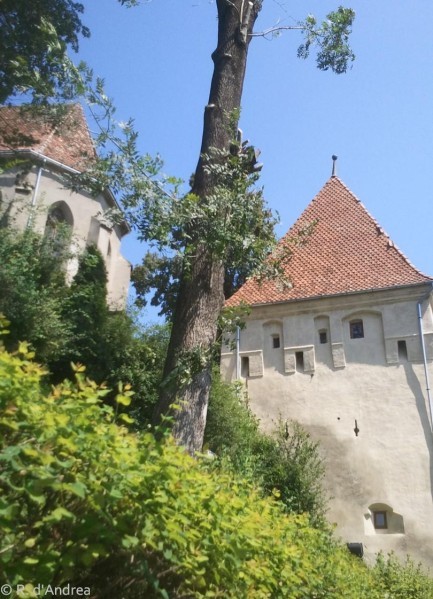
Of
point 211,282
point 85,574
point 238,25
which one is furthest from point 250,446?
point 85,574

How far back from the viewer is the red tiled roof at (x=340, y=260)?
16.9 m

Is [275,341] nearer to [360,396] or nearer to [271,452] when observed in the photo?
[360,396]

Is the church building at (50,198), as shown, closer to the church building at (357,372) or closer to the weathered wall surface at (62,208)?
the weathered wall surface at (62,208)

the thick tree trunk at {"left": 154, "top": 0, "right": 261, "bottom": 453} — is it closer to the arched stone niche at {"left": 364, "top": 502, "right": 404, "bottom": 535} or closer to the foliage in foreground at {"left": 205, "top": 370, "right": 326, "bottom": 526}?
the foliage in foreground at {"left": 205, "top": 370, "right": 326, "bottom": 526}


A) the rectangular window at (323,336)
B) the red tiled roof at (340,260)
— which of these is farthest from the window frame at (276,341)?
the rectangular window at (323,336)

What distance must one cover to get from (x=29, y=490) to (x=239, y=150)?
20.0 feet

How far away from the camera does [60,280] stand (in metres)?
15.4

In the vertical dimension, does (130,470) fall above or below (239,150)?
below

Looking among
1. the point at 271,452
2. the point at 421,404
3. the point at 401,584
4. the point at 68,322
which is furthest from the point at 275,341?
the point at 401,584

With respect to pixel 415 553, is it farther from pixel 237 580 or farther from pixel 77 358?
pixel 237 580

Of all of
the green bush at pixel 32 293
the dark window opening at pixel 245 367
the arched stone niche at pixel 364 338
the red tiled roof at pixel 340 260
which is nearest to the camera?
the green bush at pixel 32 293

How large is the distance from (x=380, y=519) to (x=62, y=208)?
44.7 feet

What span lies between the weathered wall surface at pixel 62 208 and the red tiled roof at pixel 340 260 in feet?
16.9

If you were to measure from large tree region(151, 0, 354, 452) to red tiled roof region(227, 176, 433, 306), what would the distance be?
837 cm
